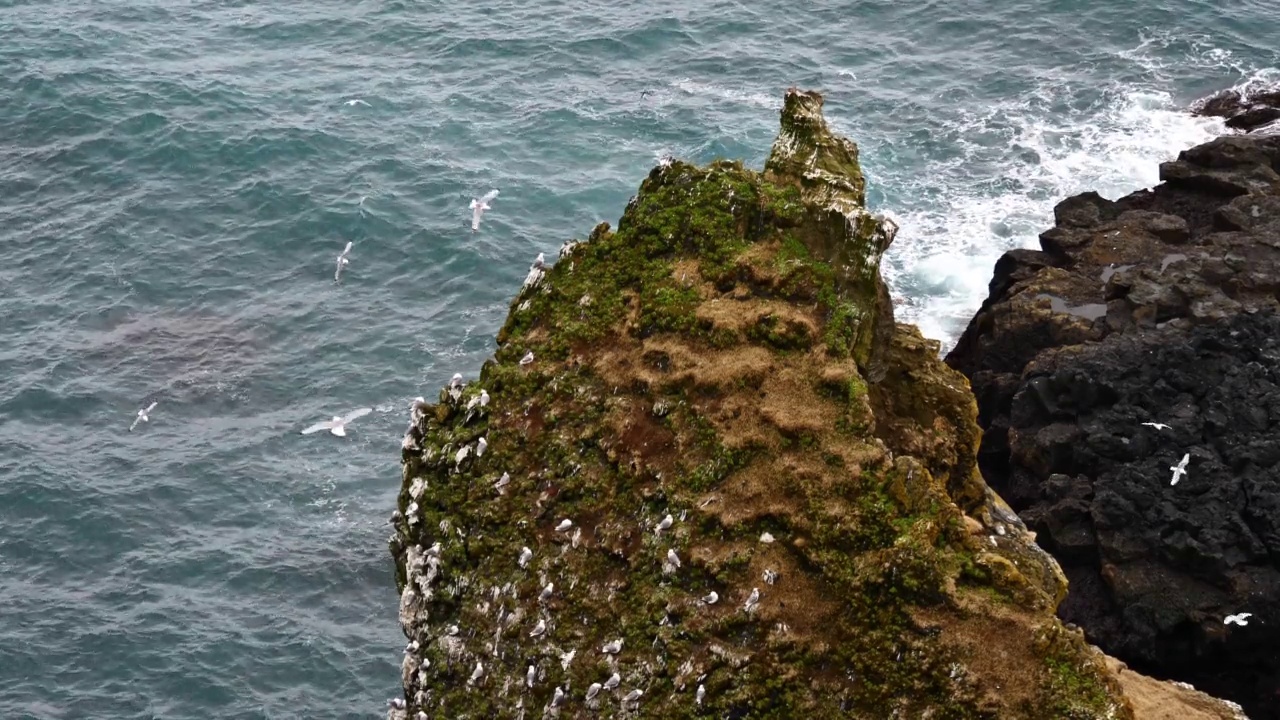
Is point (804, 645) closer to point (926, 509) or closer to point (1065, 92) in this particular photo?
point (926, 509)

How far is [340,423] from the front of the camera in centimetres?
5350

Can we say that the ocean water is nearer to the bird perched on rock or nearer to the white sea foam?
the white sea foam

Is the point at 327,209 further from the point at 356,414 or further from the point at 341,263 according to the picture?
the point at 356,414

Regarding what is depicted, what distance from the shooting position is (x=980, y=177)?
68.2 m

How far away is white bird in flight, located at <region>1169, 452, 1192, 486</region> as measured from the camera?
38372 mm

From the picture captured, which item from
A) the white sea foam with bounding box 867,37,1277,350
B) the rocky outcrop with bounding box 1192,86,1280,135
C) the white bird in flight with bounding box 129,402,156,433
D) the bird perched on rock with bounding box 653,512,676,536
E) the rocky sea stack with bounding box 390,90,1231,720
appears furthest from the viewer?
the rocky outcrop with bounding box 1192,86,1280,135

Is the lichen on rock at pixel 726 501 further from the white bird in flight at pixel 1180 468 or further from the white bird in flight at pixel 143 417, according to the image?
the white bird in flight at pixel 143 417

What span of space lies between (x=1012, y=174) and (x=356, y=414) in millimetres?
33226

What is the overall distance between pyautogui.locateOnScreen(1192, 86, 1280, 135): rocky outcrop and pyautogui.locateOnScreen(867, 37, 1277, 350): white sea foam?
0.79 meters

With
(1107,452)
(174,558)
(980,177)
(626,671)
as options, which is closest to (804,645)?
(626,671)

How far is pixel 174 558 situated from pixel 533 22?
4763 cm

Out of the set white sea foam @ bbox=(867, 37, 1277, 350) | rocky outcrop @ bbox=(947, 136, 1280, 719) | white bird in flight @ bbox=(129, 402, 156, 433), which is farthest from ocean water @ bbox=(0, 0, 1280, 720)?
rocky outcrop @ bbox=(947, 136, 1280, 719)

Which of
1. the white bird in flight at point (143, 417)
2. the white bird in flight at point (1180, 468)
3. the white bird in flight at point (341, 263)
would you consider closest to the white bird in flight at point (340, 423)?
the white bird in flight at point (143, 417)

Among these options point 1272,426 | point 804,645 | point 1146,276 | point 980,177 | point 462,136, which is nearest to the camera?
point 804,645
